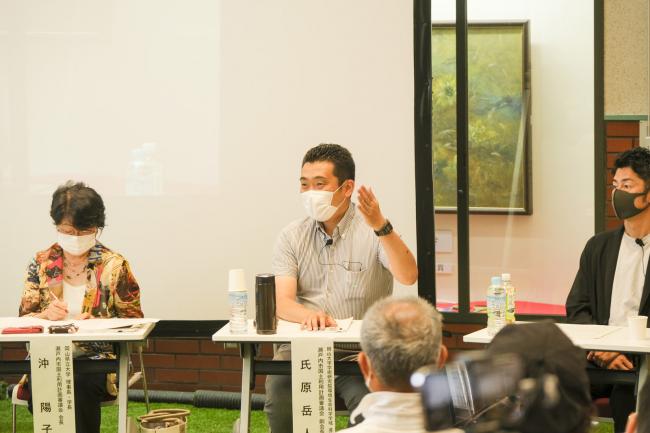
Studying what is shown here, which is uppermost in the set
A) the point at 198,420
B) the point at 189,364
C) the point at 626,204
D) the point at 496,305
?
the point at 626,204

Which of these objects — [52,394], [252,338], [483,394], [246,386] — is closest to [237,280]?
[252,338]

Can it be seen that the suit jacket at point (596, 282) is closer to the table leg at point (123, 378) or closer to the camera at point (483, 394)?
the table leg at point (123, 378)

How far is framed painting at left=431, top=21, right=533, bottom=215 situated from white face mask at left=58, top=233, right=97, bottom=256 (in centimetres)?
188

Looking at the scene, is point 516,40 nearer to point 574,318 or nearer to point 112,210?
point 574,318

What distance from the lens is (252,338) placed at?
3348 mm

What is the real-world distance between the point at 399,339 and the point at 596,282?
2.20 m

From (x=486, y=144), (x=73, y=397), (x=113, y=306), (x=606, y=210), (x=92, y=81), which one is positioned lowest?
(x=73, y=397)

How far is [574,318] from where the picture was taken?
3.82m

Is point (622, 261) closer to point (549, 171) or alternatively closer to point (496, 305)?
point (496, 305)

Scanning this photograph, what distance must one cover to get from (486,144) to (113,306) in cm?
214

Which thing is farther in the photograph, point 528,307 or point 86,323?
point 528,307

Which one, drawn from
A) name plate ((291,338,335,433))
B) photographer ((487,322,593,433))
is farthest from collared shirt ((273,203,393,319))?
photographer ((487,322,593,433))

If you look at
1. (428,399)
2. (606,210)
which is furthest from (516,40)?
(428,399)

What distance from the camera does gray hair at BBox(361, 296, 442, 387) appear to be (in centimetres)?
184
